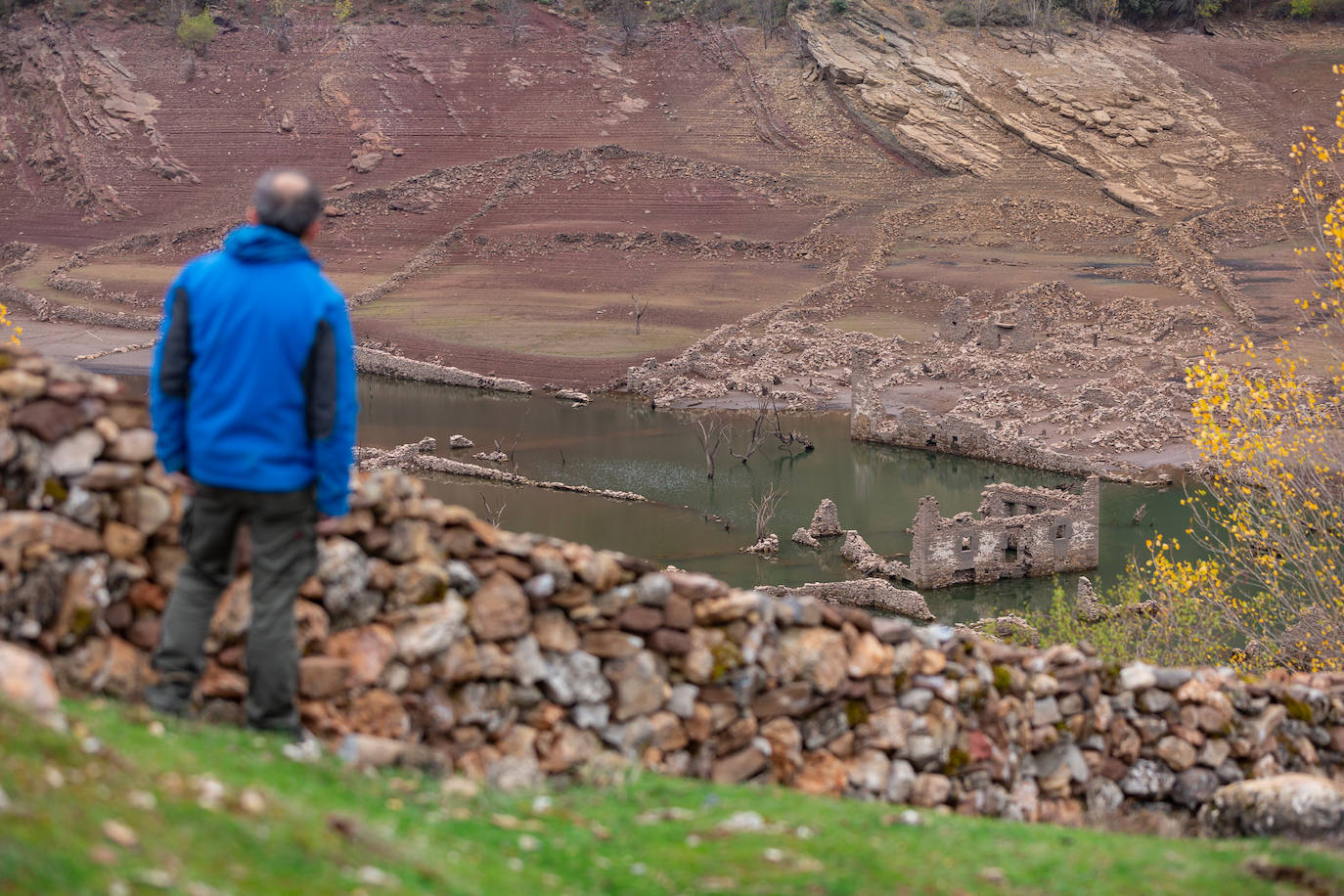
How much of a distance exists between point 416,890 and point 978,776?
16.6ft

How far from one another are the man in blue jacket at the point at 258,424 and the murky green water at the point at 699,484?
2906cm

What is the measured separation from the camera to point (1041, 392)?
Result: 56.2 m

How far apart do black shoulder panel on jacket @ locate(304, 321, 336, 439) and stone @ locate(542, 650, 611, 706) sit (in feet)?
6.88

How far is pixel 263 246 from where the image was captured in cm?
681

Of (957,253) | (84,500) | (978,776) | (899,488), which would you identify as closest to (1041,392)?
(899,488)

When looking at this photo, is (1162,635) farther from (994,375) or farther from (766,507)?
(994,375)

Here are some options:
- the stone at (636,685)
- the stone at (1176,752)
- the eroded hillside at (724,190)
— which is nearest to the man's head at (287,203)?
the stone at (636,685)

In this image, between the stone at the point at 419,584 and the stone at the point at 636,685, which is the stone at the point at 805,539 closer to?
the stone at the point at 636,685

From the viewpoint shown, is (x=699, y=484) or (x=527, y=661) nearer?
(x=527, y=661)

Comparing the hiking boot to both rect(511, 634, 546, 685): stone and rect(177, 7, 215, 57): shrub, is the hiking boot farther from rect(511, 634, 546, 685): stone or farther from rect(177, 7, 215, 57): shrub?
rect(177, 7, 215, 57): shrub

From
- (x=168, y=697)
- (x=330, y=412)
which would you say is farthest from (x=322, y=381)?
(x=168, y=697)

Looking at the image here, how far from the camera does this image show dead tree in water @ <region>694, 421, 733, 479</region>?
158ft

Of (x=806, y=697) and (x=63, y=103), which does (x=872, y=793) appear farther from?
(x=63, y=103)

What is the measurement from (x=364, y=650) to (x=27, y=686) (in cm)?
222
